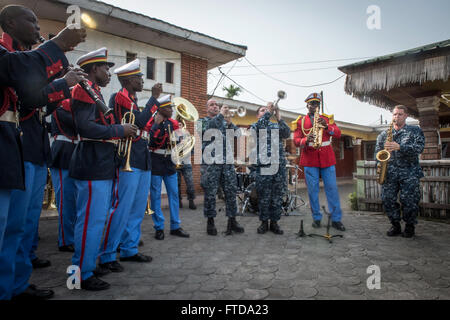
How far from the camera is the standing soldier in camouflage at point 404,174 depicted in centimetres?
437

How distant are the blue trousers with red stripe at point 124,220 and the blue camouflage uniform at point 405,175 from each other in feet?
13.3

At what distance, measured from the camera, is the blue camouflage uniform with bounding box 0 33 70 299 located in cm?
174

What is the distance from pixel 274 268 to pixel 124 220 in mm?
1801

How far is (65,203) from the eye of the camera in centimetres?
375

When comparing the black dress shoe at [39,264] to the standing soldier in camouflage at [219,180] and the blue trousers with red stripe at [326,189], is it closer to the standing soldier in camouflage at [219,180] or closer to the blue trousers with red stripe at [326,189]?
the standing soldier in camouflage at [219,180]

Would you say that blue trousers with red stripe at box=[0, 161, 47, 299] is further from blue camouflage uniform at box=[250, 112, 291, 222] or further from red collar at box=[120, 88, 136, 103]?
blue camouflage uniform at box=[250, 112, 291, 222]

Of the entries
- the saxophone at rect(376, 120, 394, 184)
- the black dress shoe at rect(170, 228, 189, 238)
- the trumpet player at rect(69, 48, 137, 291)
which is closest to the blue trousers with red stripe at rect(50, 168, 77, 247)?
the trumpet player at rect(69, 48, 137, 291)

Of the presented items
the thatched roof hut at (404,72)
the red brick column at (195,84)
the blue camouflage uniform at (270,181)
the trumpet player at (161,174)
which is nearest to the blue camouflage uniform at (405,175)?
the blue camouflage uniform at (270,181)

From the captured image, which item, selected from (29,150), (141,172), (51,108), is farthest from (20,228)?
(141,172)

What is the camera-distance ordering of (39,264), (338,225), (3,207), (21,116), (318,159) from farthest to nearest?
1. (318,159)
2. (338,225)
3. (39,264)
4. (21,116)
5. (3,207)

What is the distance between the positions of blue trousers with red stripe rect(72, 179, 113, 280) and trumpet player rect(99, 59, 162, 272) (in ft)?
1.55

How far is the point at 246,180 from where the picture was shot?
7.27m

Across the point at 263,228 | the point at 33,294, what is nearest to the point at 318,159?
the point at 263,228

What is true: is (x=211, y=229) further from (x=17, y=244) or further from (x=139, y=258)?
(x=17, y=244)
